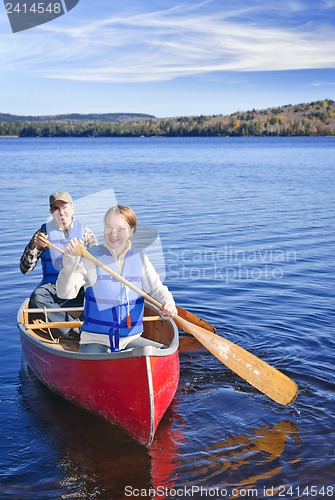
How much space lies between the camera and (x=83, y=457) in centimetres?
492

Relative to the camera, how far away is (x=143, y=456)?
491 centimetres

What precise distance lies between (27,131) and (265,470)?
127 meters

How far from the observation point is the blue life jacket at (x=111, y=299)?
201 inches

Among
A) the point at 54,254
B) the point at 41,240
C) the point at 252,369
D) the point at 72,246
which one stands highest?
the point at 72,246

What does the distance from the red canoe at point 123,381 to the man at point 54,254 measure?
3.72 feet

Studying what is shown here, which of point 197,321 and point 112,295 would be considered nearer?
point 112,295

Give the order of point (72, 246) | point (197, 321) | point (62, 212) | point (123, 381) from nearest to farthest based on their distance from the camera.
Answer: point (123, 381) < point (72, 246) < point (62, 212) < point (197, 321)

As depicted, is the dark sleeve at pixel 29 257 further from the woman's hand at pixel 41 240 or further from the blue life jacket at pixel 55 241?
the woman's hand at pixel 41 240

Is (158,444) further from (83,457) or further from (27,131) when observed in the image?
(27,131)

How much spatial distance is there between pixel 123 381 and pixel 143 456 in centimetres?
72

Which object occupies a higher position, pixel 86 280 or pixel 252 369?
pixel 86 280

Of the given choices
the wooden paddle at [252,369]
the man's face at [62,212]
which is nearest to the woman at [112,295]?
the wooden paddle at [252,369]

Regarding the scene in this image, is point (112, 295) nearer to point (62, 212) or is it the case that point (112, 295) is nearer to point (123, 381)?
point (123, 381)

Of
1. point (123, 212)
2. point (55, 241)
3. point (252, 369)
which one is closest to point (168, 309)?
point (123, 212)
